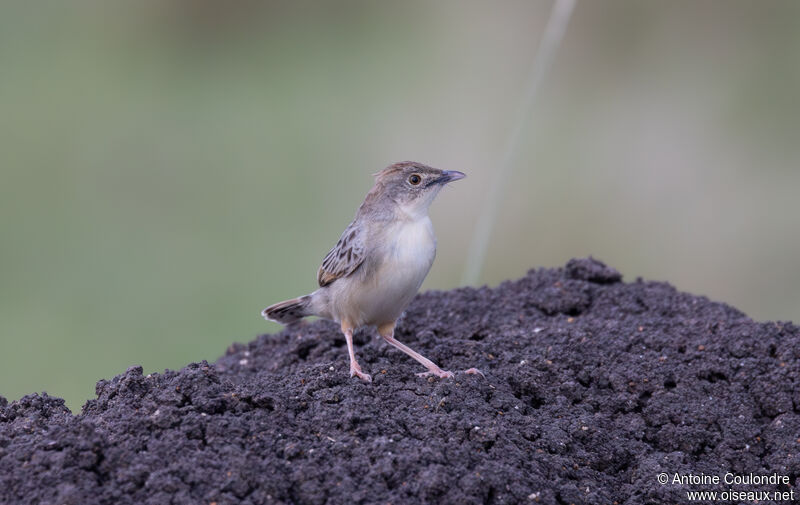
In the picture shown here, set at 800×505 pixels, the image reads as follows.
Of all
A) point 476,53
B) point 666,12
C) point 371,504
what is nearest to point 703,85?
point 666,12

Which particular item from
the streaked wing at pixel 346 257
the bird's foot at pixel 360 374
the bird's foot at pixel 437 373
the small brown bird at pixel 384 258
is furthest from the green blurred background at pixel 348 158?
the bird's foot at pixel 437 373

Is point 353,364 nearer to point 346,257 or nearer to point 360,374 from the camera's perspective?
point 360,374

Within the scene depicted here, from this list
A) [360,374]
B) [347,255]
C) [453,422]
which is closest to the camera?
[453,422]

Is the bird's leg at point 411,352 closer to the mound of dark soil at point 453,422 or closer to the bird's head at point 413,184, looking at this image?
the mound of dark soil at point 453,422

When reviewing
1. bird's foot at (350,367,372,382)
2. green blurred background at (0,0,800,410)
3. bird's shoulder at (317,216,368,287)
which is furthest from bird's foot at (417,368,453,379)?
green blurred background at (0,0,800,410)

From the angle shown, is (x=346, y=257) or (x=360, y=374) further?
(x=346, y=257)

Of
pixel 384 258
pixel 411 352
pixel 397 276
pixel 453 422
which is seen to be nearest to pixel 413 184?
pixel 384 258

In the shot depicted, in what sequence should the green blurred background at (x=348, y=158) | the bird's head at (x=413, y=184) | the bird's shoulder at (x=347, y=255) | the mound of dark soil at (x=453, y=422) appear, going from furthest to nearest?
the green blurred background at (x=348, y=158) → the bird's head at (x=413, y=184) → the bird's shoulder at (x=347, y=255) → the mound of dark soil at (x=453, y=422)

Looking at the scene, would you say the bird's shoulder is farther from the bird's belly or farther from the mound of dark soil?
the mound of dark soil
